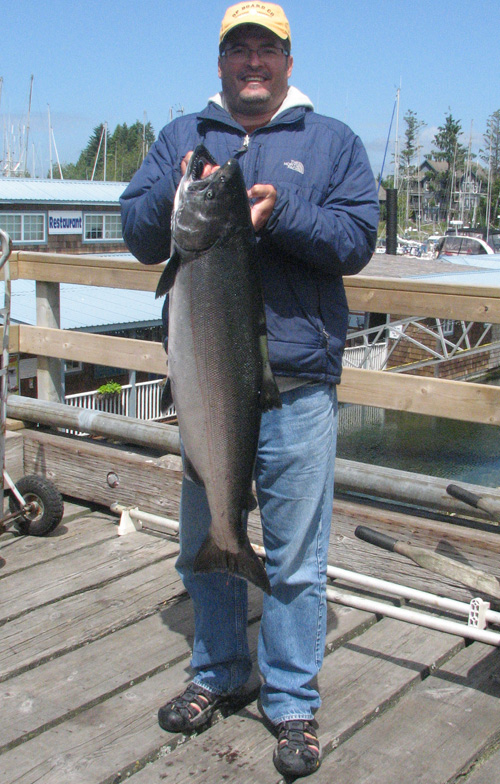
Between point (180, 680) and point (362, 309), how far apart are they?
182 cm

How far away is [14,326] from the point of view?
16.5 feet

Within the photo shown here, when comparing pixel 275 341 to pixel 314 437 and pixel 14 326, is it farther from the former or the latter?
pixel 14 326

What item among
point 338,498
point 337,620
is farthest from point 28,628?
point 338,498

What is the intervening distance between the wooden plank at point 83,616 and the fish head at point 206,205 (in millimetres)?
1817

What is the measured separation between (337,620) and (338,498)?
0.66m

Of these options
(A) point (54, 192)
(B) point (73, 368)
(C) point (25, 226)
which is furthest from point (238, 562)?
(A) point (54, 192)

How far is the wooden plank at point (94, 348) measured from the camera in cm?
454

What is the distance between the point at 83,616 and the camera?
3.46 meters

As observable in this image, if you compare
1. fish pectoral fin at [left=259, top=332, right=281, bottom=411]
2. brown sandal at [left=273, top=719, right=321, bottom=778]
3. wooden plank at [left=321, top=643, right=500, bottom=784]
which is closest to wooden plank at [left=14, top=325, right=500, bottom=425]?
wooden plank at [left=321, top=643, right=500, bottom=784]

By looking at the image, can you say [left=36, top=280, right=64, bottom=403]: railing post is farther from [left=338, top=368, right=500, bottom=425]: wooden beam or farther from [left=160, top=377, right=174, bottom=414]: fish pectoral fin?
[left=160, top=377, right=174, bottom=414]: fish pectoral fin

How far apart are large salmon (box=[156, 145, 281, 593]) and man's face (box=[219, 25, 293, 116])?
37 centimetres

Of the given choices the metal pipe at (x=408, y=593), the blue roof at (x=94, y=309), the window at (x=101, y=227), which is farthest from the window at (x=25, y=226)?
the metal pipe at (x=408, y=593)

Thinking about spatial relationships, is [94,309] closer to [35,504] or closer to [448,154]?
[35,504]

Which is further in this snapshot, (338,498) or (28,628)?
(338,498)
